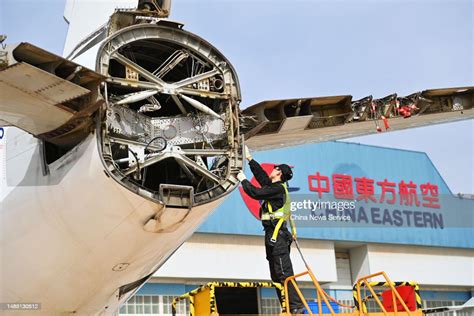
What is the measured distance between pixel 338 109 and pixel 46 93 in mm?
4154

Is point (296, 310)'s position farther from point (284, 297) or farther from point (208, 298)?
point (208, 298)

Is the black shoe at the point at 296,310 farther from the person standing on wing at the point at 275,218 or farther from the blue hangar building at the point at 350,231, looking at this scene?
the blue hangar building at the point at 350,231

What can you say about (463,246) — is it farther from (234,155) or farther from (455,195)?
(234,155)

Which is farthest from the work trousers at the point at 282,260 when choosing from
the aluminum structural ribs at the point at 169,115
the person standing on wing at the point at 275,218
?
the aluminum structural ribs at the point at 169,115

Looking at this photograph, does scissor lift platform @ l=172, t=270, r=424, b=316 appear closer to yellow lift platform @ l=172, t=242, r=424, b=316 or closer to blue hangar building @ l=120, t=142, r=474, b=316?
yellow lift platform @ l=172, t=242, r=424, b=316

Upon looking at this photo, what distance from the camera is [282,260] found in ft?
29.9

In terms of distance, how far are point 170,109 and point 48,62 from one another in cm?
198

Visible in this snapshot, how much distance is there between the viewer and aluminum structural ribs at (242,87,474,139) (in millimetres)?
8758

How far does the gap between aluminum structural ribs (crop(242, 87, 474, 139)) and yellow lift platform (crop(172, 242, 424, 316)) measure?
5.67 ft

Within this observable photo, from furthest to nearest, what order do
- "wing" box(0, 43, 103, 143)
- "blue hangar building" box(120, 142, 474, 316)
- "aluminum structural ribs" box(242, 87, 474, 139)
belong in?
"blue hangar building" box(120, 142, 474, 316)
"aluminum structural ribs" box(242, 87, 474, 139)
"wing" box(0, 43, 103, 143)

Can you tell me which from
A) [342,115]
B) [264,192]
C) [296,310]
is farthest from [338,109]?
[296,310]

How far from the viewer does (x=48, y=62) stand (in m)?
6.57

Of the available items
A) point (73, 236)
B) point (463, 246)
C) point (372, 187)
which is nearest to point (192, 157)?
point (73, 236)

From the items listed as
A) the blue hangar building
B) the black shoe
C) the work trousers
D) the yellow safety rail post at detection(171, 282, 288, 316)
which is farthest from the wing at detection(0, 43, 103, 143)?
the blue hangar building
